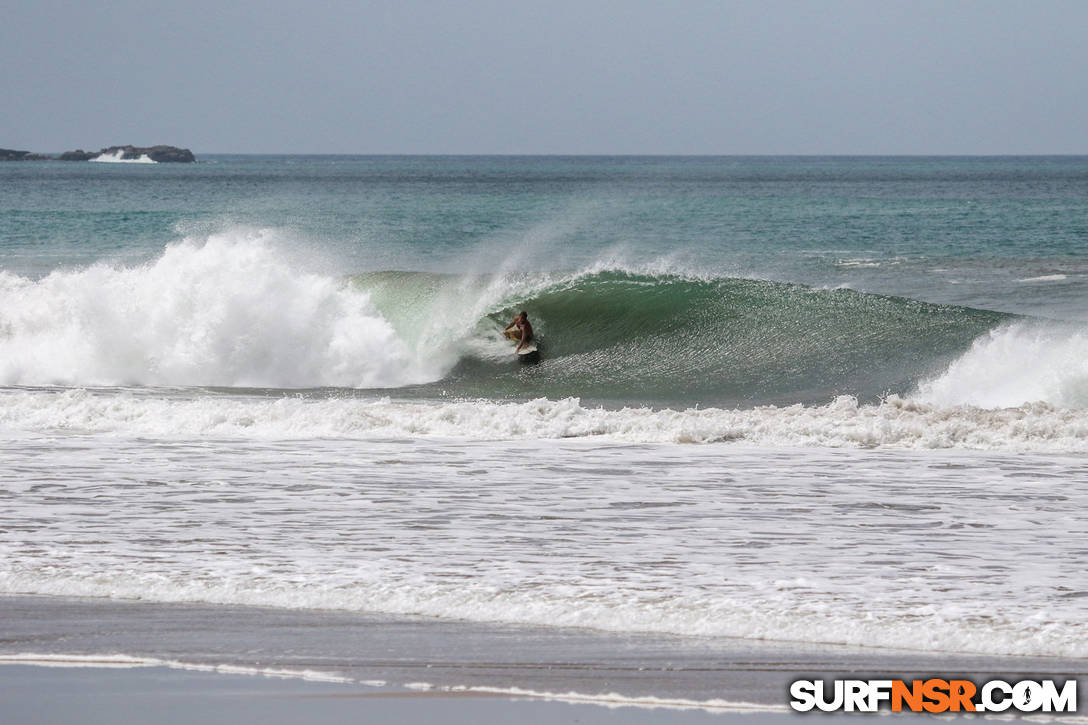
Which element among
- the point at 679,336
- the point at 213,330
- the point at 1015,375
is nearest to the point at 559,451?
the point at 1015,375

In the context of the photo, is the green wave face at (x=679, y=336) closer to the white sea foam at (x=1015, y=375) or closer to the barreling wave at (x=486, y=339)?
the barreling wave at (x=486, y=339)

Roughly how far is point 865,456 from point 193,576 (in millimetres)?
5721

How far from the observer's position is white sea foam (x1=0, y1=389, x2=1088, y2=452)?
10.7 meters

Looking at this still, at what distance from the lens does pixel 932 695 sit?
15.6 ft

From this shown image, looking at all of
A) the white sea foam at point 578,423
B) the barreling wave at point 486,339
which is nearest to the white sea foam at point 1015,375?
the barreling wave at point 486,339

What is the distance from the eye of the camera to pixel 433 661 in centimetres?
514

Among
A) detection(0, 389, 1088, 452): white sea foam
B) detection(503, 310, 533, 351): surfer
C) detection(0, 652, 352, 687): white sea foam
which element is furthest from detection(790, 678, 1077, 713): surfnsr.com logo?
detection(503, 310, 533, 351): surfer

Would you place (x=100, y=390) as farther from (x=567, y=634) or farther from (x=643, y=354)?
(x=567, y=634)

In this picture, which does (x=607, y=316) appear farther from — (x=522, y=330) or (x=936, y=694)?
(x=936, y=694)

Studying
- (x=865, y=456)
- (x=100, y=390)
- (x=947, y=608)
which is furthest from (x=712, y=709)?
(x=100, y=390)

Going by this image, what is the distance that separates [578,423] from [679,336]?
21.8ft

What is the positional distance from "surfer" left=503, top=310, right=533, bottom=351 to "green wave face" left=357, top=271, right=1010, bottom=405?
9.5 inches

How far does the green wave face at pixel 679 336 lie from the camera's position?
15.4 meters

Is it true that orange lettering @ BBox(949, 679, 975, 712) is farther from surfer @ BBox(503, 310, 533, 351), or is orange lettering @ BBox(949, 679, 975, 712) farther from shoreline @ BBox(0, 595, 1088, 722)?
surfer @ BBox(503, 310, 533, 351)
